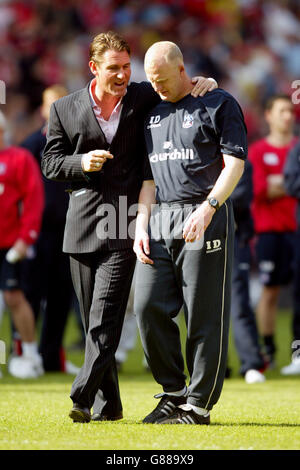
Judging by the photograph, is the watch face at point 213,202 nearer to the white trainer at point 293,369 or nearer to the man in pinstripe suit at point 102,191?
the man in pinstripe suit at point 102,191

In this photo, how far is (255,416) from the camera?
5.87 m

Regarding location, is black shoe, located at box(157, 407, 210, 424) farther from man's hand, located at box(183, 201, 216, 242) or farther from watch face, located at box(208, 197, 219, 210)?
watch face, located at box(208, 197, 219, 210)

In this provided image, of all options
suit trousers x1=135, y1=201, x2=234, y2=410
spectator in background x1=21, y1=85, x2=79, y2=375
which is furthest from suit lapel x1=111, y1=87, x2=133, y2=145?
spectator in background x1=21, y1=85, x2=79, y2=375

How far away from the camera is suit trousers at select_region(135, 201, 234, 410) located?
5156 millimetres

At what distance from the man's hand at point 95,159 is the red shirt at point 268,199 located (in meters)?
4.60

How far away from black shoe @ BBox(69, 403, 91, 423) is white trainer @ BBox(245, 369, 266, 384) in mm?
3178

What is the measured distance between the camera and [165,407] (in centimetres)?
534

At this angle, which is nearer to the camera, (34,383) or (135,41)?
(34,383)

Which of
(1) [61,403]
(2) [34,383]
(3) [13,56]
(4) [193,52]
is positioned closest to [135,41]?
(4) [193,52]

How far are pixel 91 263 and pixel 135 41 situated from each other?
13673 mm

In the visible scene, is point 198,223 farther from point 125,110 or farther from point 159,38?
point 159,38

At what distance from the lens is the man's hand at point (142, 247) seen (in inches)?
204

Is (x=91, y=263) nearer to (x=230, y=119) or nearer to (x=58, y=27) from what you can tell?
(x=230, y=119)

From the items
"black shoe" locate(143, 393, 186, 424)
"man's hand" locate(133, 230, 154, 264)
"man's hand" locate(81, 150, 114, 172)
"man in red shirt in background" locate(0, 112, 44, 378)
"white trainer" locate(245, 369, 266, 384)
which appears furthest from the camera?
"man in red shirt in background" locate(0, 112, 44, 378)
